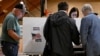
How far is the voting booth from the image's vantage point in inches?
156

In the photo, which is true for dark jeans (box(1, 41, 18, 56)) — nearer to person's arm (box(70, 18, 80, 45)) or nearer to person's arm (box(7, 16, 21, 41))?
person's arm (box(7, 16, 21, 41))

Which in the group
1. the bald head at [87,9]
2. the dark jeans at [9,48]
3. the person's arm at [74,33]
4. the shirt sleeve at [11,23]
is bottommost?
the dark jeans at [9,48]

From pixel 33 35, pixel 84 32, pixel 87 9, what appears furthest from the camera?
pixel 33 35

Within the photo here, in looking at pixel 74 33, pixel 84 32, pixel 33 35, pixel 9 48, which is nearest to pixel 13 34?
pixel 9 48

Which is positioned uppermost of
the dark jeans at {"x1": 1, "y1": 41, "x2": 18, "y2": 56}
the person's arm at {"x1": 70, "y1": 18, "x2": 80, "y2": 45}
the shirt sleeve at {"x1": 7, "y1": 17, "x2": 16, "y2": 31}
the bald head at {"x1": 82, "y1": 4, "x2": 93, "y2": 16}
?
the bald head at {"x1": 82, "y1": 4, "x2": 93, "y2": 16}

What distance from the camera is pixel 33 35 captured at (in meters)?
3.99

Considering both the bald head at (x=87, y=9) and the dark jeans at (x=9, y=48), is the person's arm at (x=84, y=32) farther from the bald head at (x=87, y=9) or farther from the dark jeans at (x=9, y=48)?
the dark jeans at (x=9, y=48)

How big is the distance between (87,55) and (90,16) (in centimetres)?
54

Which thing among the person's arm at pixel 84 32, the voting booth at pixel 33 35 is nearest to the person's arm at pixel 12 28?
the voting booth at pixel 33 35

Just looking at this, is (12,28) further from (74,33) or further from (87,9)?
(87,9)

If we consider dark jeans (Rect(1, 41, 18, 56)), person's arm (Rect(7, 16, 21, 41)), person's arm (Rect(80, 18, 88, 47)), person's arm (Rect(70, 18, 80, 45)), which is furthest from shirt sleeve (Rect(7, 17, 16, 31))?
A: person's arm (Rect(80, 18, 88, 47))

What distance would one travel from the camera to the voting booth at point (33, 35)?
3.97m

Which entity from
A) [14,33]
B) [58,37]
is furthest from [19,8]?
[58,37]

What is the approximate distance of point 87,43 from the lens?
3.33 meters
